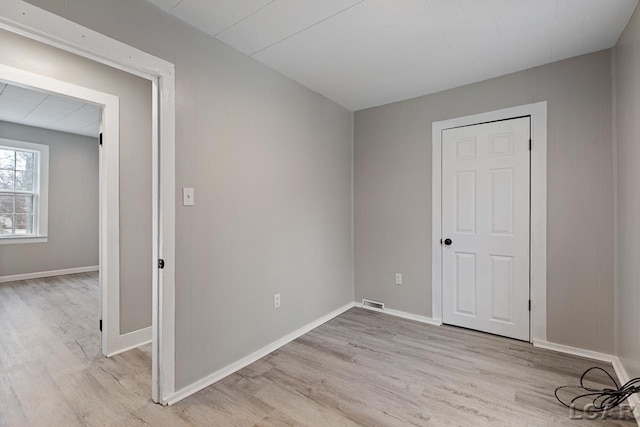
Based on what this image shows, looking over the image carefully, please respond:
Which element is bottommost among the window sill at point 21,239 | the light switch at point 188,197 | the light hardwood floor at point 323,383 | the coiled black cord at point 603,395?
the light hardwood floor at point 323,383

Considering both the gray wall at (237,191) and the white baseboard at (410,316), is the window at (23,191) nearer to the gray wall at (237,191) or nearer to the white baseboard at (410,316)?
the gray wall at (237,191)

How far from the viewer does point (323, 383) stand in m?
2.08

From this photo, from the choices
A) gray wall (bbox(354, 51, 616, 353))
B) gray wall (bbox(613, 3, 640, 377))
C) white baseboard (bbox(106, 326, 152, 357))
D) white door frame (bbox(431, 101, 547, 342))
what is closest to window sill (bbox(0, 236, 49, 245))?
white baseboard (bbox(106, 326, 152, 357))

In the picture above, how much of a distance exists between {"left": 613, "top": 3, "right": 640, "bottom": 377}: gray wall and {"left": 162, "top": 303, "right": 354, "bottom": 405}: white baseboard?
2391mm

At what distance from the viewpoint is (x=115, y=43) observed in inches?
63.2

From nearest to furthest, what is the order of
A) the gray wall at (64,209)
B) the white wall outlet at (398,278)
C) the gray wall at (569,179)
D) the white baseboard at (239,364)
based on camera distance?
the white baseboard at (239,364)
the gray wall at (569,179)
the white wall outlet at (398,278)
the gray wall at (64,209)

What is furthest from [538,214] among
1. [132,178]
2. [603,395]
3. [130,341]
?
[130,341]

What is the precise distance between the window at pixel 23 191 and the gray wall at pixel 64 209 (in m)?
0.10

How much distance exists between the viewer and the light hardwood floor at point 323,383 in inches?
68.3

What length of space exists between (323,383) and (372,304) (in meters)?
1.65

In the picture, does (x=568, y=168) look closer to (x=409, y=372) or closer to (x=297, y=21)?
(x=409, y=372)

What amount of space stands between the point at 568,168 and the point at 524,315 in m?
1.34

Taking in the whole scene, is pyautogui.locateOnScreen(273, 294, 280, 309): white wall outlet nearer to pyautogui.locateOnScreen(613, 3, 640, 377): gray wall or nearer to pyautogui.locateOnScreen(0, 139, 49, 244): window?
pyautogui.locateOnScreen(613, 3, 640, 377): gray wall

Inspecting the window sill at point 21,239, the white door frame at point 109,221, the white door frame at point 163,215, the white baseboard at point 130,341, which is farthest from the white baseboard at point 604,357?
the window sill at point 21,239
